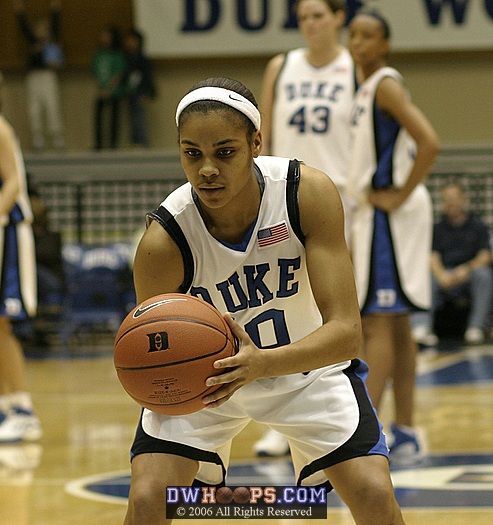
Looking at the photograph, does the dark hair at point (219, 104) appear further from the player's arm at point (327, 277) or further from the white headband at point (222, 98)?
the player's arm at point (327, 277)

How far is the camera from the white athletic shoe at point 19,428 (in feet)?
19.2

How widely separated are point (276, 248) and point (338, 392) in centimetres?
42

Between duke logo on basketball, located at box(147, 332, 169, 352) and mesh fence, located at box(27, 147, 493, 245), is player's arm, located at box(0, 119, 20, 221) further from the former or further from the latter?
mesh fence, located at box(27, 147, 493, 245)

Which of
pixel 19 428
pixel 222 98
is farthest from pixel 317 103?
pixel 222 98

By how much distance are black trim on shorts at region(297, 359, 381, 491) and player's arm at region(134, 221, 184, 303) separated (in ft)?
1.91

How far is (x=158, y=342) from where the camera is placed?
2701mm

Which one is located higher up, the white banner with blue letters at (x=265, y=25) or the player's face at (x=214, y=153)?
the player's face at (x=214, y=153)

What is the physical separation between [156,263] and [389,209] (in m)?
2.33

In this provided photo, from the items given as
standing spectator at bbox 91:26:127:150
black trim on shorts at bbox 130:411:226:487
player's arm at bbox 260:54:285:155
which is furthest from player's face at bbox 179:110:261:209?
standing spectator at bbox 91:26:127:150

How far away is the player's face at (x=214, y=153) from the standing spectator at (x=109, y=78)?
425 inches

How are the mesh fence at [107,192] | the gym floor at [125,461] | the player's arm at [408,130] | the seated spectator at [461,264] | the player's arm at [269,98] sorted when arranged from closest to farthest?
the gym floor at [125,461]
the player's arm at [408,130]
the player's arm at [269,98]
the seated spectator at [461,264]
the mesh fence at [107,192]

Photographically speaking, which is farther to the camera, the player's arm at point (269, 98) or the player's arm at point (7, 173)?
the player's arm at point (7, 173)

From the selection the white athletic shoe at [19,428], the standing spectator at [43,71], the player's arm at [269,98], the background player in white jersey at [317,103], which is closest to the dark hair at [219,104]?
the background player in white jersey at [317,103]

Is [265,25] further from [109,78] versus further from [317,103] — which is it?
[317,103]
